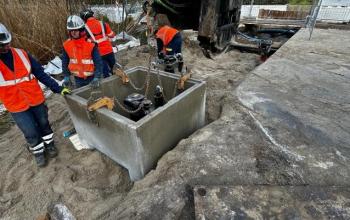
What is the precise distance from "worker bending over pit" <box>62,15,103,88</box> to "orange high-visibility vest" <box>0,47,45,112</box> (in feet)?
2.24

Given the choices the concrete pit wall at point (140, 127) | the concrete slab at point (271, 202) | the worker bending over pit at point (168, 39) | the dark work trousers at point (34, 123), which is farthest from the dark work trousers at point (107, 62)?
the concrete slab at point (271, 202)

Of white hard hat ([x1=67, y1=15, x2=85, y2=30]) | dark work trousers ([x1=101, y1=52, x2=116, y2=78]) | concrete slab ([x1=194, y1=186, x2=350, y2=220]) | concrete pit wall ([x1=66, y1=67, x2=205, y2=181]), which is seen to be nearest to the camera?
concrete slab ([x1=194, y1=186, x2=350, y2=220])

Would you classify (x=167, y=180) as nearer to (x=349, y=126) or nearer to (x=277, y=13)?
(x=349, y=126)

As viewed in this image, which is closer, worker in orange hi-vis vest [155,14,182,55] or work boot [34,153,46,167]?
work boot [34,153,46,167]

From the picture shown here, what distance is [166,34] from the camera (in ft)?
13.9

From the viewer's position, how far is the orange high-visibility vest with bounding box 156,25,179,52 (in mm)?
4222

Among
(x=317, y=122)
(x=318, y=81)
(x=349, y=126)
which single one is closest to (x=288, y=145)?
(x=317, y=122)

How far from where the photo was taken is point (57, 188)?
8.59 feet

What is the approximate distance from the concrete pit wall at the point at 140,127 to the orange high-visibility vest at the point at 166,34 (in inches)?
47.0

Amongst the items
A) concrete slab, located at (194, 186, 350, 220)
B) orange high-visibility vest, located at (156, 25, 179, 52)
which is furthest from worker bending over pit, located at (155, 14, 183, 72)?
concrete slab, located at (194, 186, 350, 220)

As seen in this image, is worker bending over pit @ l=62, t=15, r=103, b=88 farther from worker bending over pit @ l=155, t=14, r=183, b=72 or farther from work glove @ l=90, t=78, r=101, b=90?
worker bending over pit @ l=155, t=14, r=183, b=72

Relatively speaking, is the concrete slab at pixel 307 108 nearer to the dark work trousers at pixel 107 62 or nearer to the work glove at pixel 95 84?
the work glove at pixel 95 84

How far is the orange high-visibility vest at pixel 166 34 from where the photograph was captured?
4222 mm

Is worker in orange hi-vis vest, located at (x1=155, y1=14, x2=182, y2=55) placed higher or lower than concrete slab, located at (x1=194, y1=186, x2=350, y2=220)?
higher
